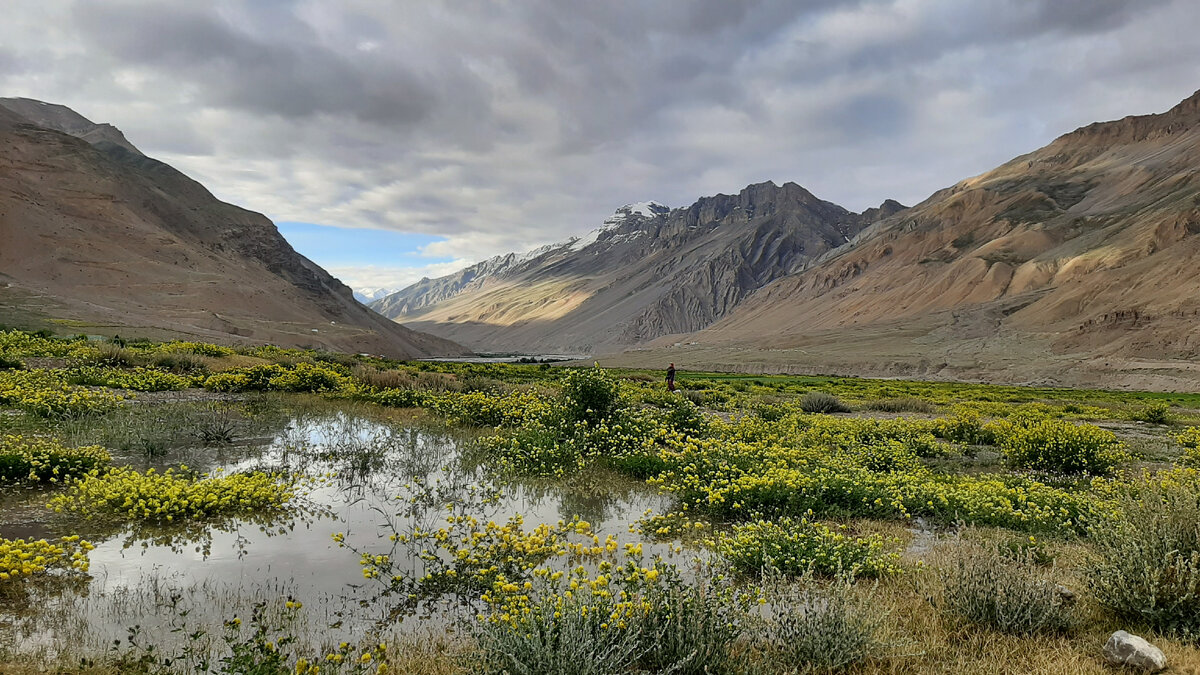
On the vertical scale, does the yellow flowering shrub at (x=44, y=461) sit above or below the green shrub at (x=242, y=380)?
below

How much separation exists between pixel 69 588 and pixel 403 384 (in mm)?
16383

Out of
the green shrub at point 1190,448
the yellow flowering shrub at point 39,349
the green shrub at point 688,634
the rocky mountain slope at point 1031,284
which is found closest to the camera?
the green shrub at point 688,634

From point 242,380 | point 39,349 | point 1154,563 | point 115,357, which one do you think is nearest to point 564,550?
point 1154,563

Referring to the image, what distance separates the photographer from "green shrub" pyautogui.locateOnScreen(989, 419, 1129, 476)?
12398mm

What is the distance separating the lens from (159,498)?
7277 millimetres

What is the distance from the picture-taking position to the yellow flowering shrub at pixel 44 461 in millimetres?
8281

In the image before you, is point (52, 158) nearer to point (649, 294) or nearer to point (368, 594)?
point (368, 594)

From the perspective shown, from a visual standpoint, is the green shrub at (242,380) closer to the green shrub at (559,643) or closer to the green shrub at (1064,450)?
the green shrub at (559,643)

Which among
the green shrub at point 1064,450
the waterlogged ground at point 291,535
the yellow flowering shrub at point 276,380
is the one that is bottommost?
the green shrub at point 1064,450

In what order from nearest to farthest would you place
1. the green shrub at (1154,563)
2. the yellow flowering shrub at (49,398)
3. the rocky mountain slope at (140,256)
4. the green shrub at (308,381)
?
the green shrub at (1154,563) → the yellow flowering shrub at (49,398) → the green shrub at (308,381) → the rocky mountain slope at (140,256)

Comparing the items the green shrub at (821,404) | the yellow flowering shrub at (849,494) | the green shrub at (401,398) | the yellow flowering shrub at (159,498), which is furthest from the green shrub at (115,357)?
the green shrub at (821,404)

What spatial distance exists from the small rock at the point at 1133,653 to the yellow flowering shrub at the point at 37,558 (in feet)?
27.9

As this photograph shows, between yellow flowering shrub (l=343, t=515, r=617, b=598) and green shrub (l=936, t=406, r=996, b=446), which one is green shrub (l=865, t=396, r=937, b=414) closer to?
green shrub (l=936, t=406, r=996, b=446)

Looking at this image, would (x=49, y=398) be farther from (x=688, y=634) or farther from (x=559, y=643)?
(x=688, y=634)
